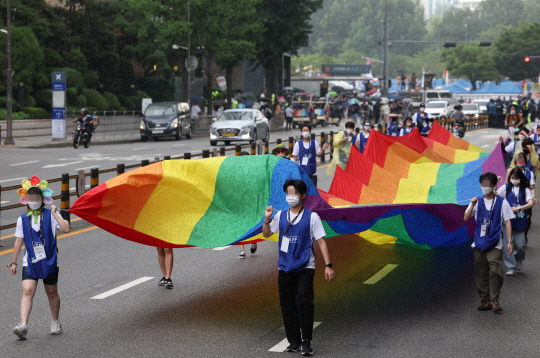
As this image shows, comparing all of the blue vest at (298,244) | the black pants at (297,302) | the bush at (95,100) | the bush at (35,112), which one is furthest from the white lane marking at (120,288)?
the bush at (95,100)

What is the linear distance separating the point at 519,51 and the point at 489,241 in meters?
112

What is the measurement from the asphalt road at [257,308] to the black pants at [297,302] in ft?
0.82

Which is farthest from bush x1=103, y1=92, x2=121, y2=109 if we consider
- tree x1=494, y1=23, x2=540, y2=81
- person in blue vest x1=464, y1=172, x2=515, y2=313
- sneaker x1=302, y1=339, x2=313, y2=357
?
tree x1=494, y1=23, x2=540, y2=81

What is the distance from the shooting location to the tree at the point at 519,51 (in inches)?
4555

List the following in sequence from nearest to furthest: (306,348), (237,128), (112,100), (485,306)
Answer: (306,348)
(485,306)
(237,128)
(112,100)

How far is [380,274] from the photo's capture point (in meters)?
13.1

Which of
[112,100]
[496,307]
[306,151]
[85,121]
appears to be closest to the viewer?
[496,307]

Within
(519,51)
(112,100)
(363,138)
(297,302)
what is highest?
(519,51)

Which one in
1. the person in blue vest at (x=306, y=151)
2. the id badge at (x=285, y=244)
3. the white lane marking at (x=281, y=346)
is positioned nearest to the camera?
the id badge at (x=285, y=244)

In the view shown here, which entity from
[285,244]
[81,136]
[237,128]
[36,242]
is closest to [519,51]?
[237,128]

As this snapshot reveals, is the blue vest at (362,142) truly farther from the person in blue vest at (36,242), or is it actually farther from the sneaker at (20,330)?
the sneaker at (20,330)

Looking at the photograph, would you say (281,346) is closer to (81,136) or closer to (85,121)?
(81,136)

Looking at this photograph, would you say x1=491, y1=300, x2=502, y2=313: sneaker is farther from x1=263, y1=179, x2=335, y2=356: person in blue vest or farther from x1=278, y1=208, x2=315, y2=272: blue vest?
x1=278, y1=208, x2=315, y2=272: blue vest

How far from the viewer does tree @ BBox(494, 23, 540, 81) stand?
380ft
